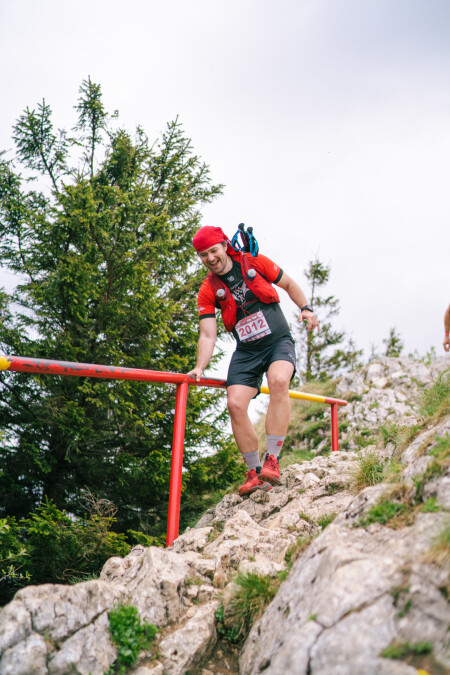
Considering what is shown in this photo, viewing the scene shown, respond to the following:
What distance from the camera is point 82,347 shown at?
6.64 meters

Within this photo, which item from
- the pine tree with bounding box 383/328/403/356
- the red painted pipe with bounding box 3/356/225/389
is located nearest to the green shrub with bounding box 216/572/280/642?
the red painted pipe with bounding box 3/356/225/389

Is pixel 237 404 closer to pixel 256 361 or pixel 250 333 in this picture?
pixel 256 361

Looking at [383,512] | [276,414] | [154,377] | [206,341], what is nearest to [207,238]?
[206,341]

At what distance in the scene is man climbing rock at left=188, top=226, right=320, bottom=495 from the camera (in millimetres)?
3697

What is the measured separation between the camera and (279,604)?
6.68ft

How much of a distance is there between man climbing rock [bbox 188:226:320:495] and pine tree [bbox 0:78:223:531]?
9.38 ft

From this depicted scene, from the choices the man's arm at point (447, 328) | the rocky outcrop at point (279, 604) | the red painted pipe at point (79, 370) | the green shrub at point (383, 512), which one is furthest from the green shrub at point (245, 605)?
the man's arm at point (447, 328)

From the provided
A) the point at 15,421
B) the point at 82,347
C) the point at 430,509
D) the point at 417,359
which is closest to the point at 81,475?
the point at 15,421

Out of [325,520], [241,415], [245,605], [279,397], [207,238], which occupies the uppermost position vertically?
[207,238]

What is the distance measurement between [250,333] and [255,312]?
17cm

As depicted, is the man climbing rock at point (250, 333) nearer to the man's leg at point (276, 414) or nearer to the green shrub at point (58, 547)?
the man's leg at point (276, 414)

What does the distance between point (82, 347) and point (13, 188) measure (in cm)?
276

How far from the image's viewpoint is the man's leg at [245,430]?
3.68 metres

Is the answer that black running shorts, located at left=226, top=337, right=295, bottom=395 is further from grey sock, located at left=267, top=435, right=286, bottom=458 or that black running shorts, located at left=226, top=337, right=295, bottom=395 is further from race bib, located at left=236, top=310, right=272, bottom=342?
grey sock, located at left=267, top=435, right=286, bottom=458
